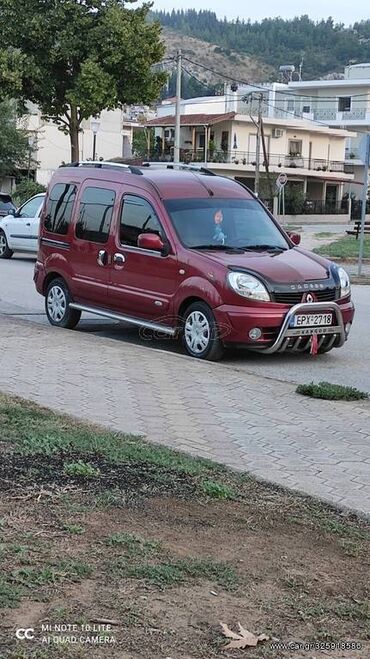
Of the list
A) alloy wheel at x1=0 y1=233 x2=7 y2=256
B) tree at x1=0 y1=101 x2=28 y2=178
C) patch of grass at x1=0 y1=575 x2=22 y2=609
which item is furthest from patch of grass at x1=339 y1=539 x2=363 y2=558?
tree at x1=0 y1=101 x2=28 y2=178

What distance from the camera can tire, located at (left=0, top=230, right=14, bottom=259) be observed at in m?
24.2

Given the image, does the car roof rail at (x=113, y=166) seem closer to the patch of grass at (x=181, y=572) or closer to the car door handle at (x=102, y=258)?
the car door handle at (x=102, y=258)

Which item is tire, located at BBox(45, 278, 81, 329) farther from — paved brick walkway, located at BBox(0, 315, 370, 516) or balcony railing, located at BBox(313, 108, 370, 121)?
balcony railing, located at BBox(313, 108, 370, 121)

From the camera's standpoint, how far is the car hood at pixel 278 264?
32.8 feet

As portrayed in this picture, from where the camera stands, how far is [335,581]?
4.03 meters

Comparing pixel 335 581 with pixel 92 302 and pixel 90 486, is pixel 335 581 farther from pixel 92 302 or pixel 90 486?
pixel 92 302

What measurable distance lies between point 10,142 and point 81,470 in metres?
49.0

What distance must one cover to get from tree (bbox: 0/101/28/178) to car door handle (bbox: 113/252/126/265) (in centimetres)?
4009

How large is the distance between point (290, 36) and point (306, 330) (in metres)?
168

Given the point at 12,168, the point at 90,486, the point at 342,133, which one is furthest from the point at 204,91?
the point at 90,486

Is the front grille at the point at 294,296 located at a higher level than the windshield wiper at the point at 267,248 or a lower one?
lower

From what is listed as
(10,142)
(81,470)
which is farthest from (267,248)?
(10,142)

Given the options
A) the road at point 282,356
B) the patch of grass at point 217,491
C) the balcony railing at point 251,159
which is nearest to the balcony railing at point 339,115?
the balcony railing at point 251,159

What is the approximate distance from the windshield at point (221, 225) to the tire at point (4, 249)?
13847mm
